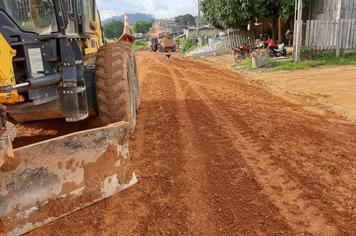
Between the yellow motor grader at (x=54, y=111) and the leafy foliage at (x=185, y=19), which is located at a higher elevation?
the leafy foliage at (x=185, y=19)

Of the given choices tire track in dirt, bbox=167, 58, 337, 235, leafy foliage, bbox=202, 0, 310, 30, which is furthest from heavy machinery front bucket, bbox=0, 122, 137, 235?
leafy foliage, bbox=202, 0, 310, 30

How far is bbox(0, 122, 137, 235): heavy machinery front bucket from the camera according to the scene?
2686 mm

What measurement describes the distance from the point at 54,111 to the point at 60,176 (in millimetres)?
1252

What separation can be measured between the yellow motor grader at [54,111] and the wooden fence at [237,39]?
17.5 m

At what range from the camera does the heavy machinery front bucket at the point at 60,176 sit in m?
2.69

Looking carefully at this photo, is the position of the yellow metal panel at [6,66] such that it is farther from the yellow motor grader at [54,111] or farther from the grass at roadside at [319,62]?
the grass at roadside at [319,62]

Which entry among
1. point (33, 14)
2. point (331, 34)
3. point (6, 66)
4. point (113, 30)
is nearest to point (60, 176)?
point (6, 66)

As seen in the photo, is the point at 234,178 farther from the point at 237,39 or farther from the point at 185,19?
the point at 185,19

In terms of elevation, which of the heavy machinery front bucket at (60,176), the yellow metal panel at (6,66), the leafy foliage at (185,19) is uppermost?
the leafy foliage at (185,19)

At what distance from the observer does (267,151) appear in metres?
4.43

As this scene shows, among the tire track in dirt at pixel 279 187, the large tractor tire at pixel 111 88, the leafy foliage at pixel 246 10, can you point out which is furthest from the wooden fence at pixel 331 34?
the large tractor tire at pixel 111 88

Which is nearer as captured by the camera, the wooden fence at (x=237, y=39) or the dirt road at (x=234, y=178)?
the dirt road at (x=234, y=178)

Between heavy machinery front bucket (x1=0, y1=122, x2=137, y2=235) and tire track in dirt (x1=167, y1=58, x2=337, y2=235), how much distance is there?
5.37 ft

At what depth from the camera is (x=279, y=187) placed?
11.4 feet
